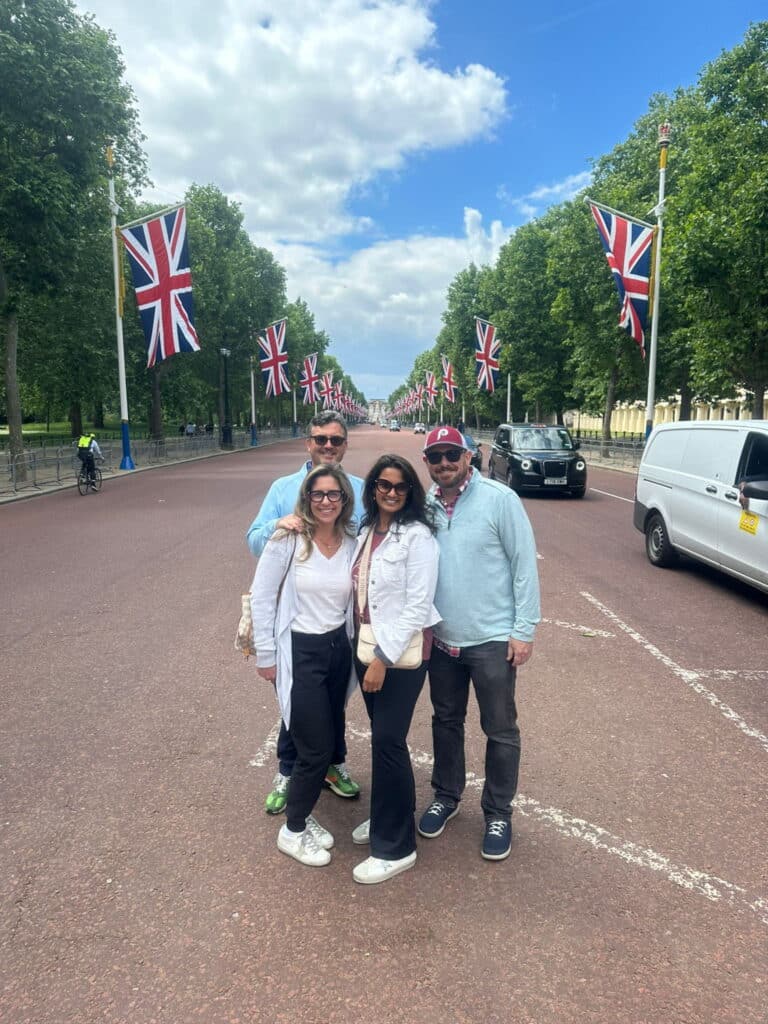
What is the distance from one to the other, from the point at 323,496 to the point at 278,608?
0.55 metres

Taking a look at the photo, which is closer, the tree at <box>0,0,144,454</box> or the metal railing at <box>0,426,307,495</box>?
the tree at <box>0,0,144,454</box>

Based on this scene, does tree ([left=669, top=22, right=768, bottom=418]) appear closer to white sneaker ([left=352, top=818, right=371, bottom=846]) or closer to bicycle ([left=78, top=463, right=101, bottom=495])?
bicycle ([left=78, top=463, right=101, bottom=495])

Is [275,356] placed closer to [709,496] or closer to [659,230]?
[659,230]

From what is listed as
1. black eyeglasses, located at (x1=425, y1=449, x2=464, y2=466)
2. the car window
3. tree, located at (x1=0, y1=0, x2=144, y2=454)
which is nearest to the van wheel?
the car window

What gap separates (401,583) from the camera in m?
2.90

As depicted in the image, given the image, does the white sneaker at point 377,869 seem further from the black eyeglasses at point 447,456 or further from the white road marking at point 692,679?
the white road marking at point 692,679

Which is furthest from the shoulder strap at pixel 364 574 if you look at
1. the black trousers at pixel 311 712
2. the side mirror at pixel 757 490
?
the side mirror at pixel 757 490

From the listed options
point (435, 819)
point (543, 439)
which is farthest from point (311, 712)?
point (543, 439)

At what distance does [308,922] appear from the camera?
2713mm

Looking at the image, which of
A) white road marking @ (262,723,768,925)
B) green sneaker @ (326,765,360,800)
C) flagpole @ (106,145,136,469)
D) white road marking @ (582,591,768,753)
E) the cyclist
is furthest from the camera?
flagpole @ (106,145,136,469)

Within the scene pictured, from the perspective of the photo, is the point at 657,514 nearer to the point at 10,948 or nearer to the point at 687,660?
the point at 687,660

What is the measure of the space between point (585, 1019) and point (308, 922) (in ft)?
3.48

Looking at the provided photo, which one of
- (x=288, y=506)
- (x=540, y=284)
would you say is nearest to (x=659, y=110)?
(x=540, y=284)

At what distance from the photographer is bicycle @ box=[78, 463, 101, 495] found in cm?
1905
